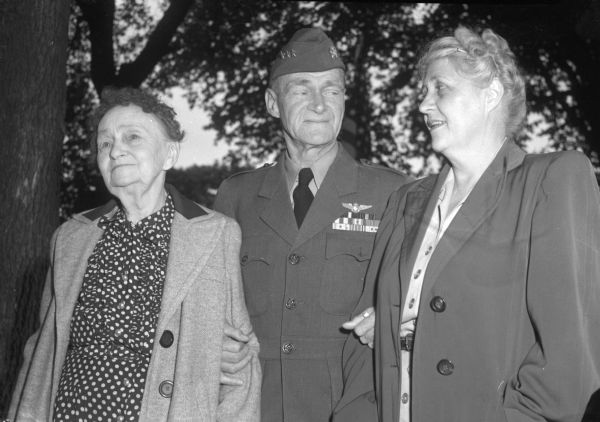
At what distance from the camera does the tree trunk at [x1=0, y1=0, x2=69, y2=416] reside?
Result: 13.3 ft

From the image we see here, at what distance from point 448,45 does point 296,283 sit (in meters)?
1.05

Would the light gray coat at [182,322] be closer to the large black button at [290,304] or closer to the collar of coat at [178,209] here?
the collar of coat at [178,209]

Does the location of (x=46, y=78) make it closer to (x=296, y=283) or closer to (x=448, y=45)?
(x=296, y=283)

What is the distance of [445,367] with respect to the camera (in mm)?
2131

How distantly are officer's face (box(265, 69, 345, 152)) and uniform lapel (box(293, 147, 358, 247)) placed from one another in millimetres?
124

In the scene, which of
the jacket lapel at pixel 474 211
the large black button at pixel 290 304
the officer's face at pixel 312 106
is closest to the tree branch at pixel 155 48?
the officer's face at pixel 312 106

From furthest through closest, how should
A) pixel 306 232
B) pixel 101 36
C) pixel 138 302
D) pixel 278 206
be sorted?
1. pixel 101 36
2. pixel 278 206
3. pixel 306 232
4. pixel 138 302

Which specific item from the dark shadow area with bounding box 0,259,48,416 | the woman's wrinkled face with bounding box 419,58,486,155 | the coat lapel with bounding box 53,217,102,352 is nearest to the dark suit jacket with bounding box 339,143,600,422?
the woman's wrinkled face with bounding box 419,58,486,155

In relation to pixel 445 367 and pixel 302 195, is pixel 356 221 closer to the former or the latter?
pixel 302 195

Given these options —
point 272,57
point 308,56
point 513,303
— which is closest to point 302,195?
point 308,56

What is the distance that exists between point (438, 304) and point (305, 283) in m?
0.77

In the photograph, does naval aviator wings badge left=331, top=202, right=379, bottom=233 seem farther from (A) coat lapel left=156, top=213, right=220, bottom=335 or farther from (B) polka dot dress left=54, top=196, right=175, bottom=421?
(B) polka dot dress left=54, top=196, right=175, bottom=421

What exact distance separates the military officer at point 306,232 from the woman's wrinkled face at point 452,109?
64cm

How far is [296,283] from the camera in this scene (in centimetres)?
282
